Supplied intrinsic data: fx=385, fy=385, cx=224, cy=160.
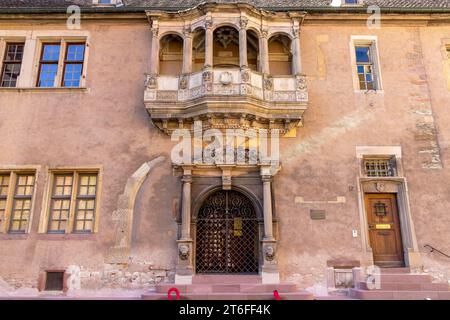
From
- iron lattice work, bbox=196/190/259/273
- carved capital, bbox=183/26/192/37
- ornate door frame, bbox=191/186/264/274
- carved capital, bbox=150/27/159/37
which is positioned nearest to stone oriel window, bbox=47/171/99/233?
ornate door frame, bbox=191/186/264/274

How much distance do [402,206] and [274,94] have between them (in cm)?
513

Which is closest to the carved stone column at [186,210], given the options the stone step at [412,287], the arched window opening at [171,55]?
the arched window opening at [171,55]

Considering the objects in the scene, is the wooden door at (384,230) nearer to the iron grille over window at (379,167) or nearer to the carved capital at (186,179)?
the iron grille over window at (379,167)

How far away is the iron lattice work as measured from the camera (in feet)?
36.2

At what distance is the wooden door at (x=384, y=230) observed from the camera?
1131 centimetres

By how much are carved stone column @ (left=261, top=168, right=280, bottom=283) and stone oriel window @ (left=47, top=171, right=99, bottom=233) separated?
5.04 metres

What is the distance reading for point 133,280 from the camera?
10875mm

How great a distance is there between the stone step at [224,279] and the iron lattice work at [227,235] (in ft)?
1.59

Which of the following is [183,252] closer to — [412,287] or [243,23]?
[412,287]

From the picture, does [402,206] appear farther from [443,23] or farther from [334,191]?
[443,23]

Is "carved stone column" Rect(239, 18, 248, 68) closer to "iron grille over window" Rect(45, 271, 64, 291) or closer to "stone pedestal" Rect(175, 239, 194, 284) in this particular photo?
"stone pedestal" Rect(175, 239, 194, 284)

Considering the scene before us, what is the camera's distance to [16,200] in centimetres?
1177

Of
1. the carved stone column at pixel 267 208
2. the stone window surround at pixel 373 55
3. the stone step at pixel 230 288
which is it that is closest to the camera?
the stone step at pixel 230 288

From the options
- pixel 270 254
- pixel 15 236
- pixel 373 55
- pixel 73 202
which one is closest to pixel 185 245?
pixel 270 254
